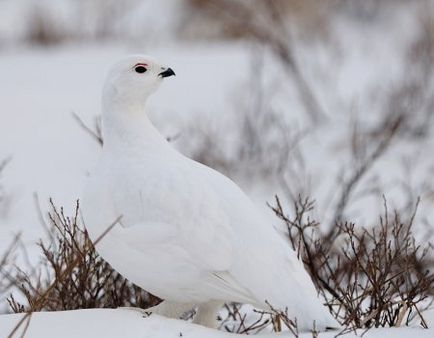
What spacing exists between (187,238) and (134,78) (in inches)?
22.5

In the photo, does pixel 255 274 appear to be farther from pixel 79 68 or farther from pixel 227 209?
pixel 79 68

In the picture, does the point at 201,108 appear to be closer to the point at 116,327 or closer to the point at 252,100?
the point at 252,100

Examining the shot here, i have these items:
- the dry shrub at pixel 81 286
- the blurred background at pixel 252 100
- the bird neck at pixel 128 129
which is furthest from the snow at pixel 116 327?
the blurred background at pixel 252 100

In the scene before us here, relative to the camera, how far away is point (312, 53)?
11781 mm

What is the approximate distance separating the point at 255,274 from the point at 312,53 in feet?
29.5

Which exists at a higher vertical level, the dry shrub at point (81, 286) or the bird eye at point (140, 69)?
the bird eye at point (140, 69)

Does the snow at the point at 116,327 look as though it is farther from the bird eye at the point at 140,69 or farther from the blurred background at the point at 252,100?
the blurred background at the point at 252,100

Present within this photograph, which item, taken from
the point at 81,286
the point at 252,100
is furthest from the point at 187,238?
the point at 252,100

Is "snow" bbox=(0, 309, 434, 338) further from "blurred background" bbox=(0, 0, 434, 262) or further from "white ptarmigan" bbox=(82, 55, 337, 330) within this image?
"blurred background" bbox=(0, 0, 434, 262)

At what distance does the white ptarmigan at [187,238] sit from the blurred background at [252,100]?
2171 millimetres

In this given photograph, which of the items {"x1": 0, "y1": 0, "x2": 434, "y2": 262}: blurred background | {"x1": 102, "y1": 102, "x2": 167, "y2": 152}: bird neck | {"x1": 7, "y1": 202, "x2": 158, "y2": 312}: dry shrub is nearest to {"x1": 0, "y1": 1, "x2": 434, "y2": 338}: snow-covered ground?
{"x1": 0, "y1": 0, "x2": 434, "y2": 262}: blurred background

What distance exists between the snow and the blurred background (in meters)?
2.27

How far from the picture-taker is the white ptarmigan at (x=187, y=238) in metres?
2.97

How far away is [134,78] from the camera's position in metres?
3.21
